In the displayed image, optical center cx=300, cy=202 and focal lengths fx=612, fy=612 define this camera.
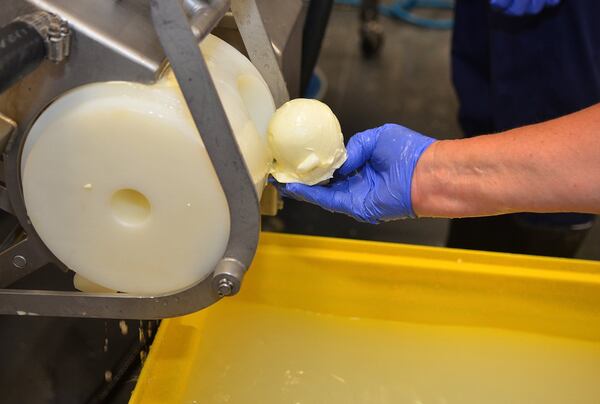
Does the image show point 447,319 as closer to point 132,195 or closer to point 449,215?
point 449,215

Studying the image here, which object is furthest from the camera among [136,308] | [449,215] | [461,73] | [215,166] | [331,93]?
[331,93]

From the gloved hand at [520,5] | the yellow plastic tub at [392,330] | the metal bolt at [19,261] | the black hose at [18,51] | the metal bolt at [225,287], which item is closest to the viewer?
the black hose at [18,51]

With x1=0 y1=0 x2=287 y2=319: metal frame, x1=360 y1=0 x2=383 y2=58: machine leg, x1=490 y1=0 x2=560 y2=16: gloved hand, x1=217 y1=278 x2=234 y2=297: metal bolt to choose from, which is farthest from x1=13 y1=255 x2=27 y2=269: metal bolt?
x1=360 y1=0 x2=383 y2=58: machine leg

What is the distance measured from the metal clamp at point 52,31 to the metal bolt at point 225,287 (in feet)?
0.88

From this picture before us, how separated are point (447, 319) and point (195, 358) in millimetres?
440

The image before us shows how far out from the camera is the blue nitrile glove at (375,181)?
2.71 feet

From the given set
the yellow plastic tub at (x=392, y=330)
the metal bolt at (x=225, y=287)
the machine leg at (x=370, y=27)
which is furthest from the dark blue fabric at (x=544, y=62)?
the machine leg at (x=370, y=27)

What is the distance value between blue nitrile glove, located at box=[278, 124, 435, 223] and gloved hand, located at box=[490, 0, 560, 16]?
0.46 meters

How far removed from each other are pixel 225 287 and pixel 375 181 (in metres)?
0.31

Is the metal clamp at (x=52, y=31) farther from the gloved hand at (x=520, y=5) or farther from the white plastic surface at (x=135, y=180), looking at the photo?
the gloved hand at (x=520, y=5)

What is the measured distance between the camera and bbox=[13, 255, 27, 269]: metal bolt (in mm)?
738

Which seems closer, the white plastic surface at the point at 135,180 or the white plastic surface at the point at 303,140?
the white plastic surface at the point at 135,180

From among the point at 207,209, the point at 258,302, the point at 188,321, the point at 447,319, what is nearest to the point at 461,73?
the point at 447,319

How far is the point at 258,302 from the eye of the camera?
1108 millimetres
